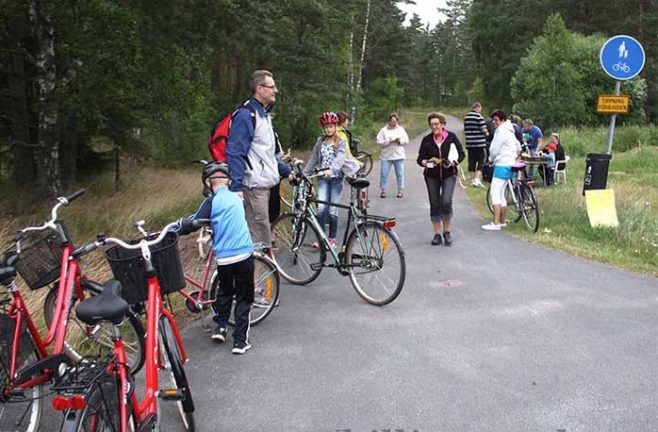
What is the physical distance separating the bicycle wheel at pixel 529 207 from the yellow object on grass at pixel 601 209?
0.81m

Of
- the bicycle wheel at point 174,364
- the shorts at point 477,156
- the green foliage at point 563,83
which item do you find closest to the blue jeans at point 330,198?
the bicycle wheel at point 174,364

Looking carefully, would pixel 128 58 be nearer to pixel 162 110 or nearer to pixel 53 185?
pixel 162 110

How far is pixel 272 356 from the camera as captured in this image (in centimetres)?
464

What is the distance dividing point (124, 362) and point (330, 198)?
5.06 metres

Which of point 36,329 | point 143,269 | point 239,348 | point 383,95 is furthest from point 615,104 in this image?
point 383,95

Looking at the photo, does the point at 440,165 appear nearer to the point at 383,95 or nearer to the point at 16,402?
the point at 16,402

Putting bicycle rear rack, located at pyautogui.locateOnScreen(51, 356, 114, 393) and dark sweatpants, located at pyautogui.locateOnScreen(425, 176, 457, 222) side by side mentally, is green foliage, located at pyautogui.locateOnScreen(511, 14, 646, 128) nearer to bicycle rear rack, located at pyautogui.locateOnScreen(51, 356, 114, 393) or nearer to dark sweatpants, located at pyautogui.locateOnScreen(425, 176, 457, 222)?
dark sweatpants, located at pyautogui.locateOnScreen(425, 176, 457, 222)

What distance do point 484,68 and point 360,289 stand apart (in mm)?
54205

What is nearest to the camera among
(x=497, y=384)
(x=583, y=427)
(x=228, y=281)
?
(x=583, y=427)

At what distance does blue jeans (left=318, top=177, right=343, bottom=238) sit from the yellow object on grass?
4162 mm

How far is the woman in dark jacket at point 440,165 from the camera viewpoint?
8094 mm

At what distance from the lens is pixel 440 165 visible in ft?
26.9

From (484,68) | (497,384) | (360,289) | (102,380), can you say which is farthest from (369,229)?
(484,68)

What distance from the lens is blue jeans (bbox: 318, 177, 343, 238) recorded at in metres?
7.30
